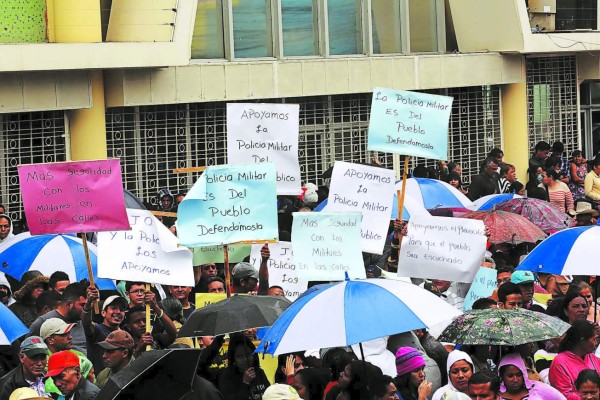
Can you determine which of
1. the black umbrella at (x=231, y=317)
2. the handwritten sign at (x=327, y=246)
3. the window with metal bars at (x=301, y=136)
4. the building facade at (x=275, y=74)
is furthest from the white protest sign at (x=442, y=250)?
the window with metal bars at (x=301, y=136)

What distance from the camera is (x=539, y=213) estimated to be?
15516mm

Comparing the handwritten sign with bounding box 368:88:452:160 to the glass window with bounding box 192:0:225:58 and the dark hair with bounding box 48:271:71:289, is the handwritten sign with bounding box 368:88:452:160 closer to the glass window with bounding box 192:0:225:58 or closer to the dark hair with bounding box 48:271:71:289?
the dark hair with bounding box 48:271:71:289

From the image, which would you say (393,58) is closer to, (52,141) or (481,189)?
(481,189)

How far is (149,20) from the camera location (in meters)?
18.8

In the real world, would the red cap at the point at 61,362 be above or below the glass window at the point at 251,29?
below

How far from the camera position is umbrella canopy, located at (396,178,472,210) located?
52.7ft

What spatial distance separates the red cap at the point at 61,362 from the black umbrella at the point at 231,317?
1.17m

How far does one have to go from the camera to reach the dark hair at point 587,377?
9.13 m

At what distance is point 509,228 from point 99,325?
198 inches

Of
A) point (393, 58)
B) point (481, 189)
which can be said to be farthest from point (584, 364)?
point (393, 58)

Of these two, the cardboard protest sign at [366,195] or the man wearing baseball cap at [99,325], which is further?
the cardboard protest sign at [366,195]

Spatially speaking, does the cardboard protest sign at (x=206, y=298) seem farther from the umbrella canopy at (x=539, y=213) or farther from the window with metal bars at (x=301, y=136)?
the window with metal bars at (x=301, y=136)

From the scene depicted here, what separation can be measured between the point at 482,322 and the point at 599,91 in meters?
18.6

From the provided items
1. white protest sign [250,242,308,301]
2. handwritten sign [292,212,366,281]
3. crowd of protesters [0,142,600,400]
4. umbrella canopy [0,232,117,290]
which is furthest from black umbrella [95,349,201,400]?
umbrella canopy [0,232,117,290]
